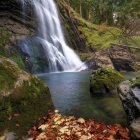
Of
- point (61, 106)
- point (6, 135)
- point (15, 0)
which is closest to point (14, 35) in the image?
point (15, 0)

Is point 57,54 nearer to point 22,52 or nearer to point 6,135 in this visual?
point 22,52

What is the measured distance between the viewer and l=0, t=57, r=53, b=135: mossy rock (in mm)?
5797

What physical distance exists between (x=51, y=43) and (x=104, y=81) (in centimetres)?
1394

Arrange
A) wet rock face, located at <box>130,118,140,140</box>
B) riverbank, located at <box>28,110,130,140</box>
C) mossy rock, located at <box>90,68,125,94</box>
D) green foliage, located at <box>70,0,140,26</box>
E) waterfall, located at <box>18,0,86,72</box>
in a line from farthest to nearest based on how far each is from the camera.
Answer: green foliage, located at <box>70,0,140,26</box> < waterfall, located at <box>18,0,86,72</box> < mossy rock, located at <box>90,68,125,94</box> < riverbank, located at <box>28,110,130,140</box> < wet rock face, located at <box>130,118,140,140</box>

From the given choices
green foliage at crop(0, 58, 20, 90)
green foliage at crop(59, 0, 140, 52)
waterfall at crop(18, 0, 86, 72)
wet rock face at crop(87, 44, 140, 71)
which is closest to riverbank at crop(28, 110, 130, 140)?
green foliage at crop(0, 58, 20, 90)

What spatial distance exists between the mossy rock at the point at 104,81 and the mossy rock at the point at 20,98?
175 inches

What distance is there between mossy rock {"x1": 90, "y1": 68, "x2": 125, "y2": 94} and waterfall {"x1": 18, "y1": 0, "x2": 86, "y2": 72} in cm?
1008

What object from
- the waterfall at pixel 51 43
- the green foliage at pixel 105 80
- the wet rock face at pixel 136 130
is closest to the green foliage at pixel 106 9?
the waterfall at pixel 51 43

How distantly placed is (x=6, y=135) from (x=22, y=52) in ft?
52.2

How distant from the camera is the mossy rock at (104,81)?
1120 cm

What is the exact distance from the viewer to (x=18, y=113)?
603 centimetres

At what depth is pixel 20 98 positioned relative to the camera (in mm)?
6297

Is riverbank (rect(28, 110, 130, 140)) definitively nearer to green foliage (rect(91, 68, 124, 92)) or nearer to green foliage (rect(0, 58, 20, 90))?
green foliage (rect(0, 58, 20, 90))

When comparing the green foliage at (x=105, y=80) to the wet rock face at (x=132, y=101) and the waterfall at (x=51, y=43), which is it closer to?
the wet rock face at (x=132, y=101)
